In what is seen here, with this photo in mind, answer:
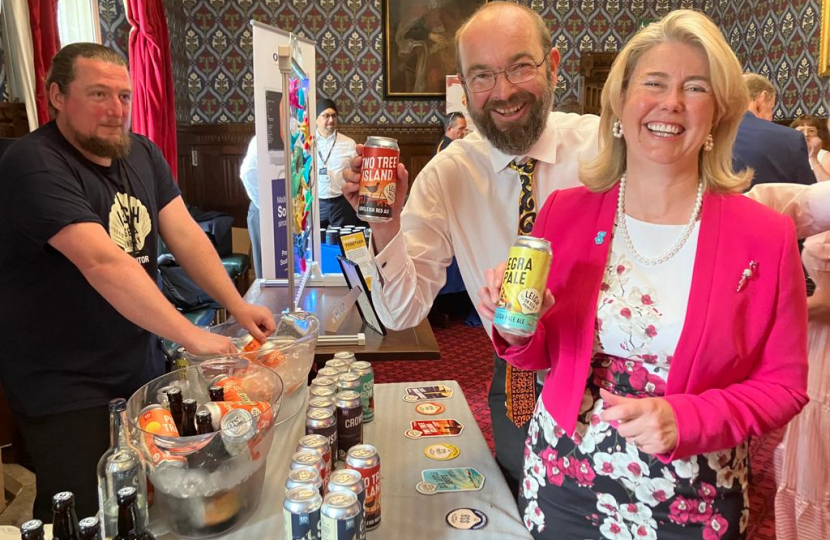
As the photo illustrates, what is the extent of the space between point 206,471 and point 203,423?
7 cm

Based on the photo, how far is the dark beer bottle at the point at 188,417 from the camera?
3.44ft

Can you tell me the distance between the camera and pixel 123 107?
5.82 ft

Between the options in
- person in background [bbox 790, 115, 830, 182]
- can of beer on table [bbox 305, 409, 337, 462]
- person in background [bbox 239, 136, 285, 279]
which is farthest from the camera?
person in background [bbox 239, 136, 285, 279]

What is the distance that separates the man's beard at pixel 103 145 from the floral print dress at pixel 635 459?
133 cm

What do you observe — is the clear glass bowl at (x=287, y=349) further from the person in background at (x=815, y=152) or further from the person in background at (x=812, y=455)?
the person in background at (x=815, y=152)

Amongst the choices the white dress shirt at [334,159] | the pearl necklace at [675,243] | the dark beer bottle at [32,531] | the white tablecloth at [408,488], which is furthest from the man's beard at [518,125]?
the white dress shirt at [334,159]

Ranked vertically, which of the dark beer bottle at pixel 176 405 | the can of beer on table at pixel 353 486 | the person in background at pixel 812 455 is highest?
the dark beer bottle at pixel 176 405

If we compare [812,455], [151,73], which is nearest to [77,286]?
[812,455]

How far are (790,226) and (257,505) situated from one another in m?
1.05

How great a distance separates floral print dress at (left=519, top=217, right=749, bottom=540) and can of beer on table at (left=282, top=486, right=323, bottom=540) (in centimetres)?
52

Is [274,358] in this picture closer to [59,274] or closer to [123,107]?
[59,274]

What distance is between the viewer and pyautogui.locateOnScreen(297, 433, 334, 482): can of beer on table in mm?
1025

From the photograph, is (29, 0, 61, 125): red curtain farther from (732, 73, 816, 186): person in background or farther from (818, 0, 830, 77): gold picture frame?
(818, 0, 830, 77): gold picture frame

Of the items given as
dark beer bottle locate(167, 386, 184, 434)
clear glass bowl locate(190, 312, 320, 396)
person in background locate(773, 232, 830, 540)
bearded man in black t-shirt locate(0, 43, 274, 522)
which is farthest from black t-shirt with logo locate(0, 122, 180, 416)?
person in background locate(773, 232, 830, 540)
